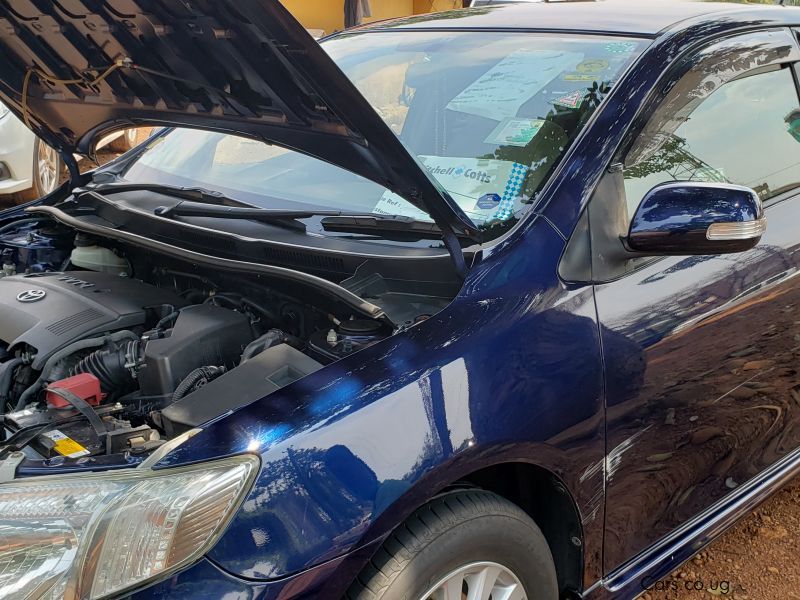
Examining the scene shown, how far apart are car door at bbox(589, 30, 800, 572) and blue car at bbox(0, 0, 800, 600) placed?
0.04ft

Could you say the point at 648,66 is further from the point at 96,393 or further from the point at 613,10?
the point at 96,393

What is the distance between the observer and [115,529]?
1253mm

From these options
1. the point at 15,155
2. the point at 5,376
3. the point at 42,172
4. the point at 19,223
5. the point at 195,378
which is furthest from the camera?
the point at 42,172

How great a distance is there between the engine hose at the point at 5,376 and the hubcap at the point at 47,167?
179 inches

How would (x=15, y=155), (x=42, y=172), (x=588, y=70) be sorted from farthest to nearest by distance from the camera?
(x=42, y=172)
(x=15, y=155)
(x=588, y=70)

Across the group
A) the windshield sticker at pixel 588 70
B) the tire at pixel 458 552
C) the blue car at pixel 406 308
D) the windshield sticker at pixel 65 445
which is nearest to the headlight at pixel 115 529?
the blue car at pixel 406 308

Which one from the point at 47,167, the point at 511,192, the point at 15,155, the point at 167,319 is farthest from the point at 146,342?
the point at 47,167

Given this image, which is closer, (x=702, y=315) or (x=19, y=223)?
(x=702, y=315)

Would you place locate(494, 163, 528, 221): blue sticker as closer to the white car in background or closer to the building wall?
the white car in background

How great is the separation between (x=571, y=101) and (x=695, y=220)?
53cm

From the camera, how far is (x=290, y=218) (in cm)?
214

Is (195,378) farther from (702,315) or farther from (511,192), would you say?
(702,315)

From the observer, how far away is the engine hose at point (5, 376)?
196 cm

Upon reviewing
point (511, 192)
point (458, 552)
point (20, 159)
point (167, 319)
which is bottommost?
point (20, 159)
